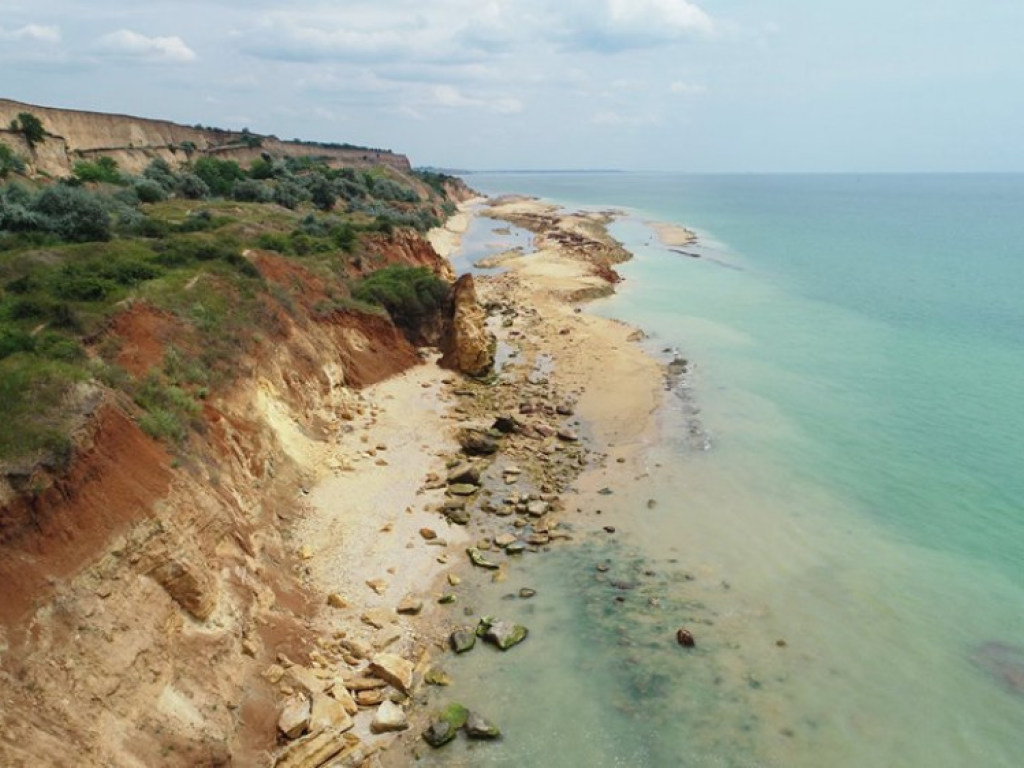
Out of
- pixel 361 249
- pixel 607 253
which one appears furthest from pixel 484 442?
pixel 607 253

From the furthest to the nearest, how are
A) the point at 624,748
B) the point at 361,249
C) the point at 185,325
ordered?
the point at 361,249, the point at 185,325, the point at 624,748

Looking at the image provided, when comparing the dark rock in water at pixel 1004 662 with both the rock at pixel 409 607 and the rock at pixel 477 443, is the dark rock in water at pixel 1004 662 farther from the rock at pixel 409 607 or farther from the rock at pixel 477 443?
the rock at pixel 477 443

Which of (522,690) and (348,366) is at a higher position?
(348,366)

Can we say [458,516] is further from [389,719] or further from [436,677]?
[389,719]

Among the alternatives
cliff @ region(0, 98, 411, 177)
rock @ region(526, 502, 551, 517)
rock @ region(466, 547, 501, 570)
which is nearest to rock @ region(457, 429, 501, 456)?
rock @ region(526, 502, 551, 517)

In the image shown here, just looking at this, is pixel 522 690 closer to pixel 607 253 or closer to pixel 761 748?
pixel 761 748

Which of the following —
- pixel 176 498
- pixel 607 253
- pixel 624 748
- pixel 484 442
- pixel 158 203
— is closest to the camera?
pixel 624 748

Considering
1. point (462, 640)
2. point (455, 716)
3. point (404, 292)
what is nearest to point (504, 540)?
point (462, 640)

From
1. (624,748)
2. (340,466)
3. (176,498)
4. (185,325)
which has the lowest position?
(624,748)
